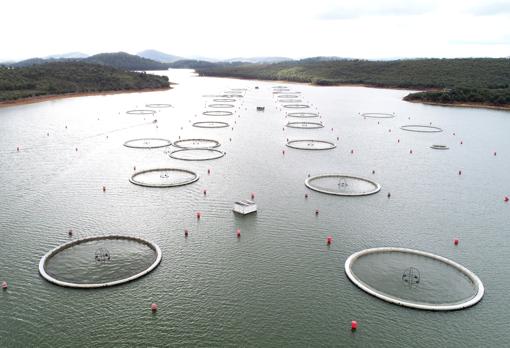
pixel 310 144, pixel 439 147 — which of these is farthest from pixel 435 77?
pixel 310 144

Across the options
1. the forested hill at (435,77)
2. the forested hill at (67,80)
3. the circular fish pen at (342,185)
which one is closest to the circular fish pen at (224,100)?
the forested hill at (67,80)

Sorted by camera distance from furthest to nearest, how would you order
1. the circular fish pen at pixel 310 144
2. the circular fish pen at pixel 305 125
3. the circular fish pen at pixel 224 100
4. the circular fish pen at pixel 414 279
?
the circular fish pen at pixel 224 100, the circular fish pen at pixel 305 125, the circular fish pen at pixel 310 144, the circular fish pen at pixel 414 279

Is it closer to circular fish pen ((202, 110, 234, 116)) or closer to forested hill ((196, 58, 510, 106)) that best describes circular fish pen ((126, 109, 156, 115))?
circular fish pen ((202, 110, 234, 116))

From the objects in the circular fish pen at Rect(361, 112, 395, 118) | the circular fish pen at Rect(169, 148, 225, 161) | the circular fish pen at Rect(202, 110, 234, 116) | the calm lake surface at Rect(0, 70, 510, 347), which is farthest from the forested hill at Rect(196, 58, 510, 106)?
the circular fish pen at Rect(169, 148, 225, 161)

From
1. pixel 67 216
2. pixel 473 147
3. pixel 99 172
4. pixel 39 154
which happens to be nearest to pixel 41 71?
pixel 39 154

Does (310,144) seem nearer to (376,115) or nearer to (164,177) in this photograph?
(164,177)

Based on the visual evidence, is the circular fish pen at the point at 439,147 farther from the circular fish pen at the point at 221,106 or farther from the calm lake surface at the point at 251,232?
the circular fish pen at the point at 221,106

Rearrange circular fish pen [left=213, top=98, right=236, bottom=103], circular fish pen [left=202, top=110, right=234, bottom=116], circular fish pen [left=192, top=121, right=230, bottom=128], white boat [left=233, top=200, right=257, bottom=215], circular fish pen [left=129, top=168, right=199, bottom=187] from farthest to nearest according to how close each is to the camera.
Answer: circular fish pen [left=213, top=98, right=236, bottom=103] < circular fish pen [left=202, top=110, right=234, bottom=116] < circular fish pen [left=192, top=121, right=230, bottom=128] < circular fish pen [left=129, top=168, right=199, bottom=187] < white boat [left=233, top=200, right=257, bottom=215]

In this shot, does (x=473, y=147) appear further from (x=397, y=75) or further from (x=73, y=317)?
(x=397, y=75)
